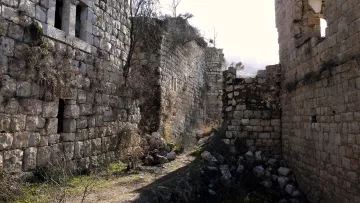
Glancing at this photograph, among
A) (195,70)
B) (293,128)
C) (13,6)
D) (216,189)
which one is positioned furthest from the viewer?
(195,70)

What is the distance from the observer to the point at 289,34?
7.70 m

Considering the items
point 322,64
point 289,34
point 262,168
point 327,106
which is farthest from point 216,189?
point 289,34

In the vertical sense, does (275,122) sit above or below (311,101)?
below

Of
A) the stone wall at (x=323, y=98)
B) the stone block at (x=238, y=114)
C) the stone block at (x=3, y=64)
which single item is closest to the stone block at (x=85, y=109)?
the stone block at (x=3, y=64)

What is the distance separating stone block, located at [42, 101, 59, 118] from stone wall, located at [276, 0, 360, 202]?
5.03 metres

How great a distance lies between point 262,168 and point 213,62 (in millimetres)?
11233

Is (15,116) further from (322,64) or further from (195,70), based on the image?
(195,70)

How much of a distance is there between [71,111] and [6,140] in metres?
1.64

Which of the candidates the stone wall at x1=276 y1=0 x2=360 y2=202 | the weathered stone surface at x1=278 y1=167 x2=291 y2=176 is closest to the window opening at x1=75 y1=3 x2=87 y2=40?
A: the stone wall at x1=276 y1=0 x2=360 y2=202

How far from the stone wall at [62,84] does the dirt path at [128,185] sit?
3.15 feet

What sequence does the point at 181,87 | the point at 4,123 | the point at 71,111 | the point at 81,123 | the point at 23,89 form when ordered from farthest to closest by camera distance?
the point at 181,87, the point at 81,123, the point at 71,111, the point at 23,89, the point at 4,123

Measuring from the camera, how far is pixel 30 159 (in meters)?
4.98

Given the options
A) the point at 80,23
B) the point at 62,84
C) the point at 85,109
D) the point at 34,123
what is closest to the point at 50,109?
the point at 34,123

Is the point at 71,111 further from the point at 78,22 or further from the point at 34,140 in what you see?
the point at 78,22
